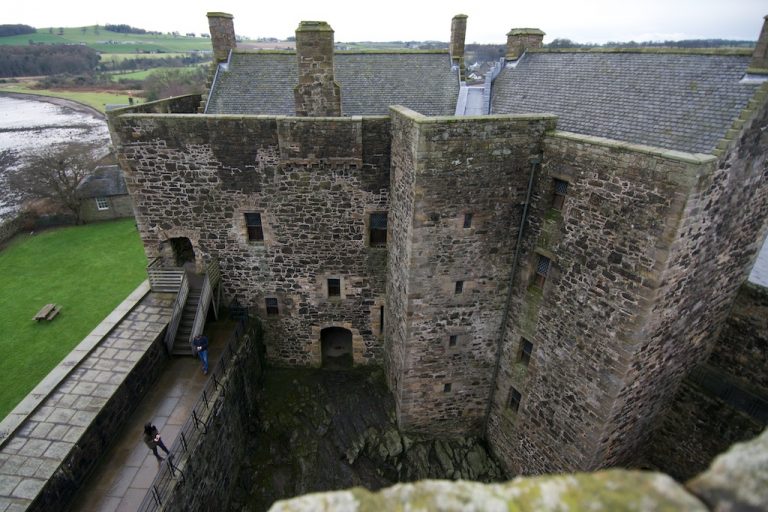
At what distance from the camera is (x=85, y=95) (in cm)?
8156

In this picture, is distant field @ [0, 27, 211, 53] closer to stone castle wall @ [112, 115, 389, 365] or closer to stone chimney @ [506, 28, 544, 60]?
stone castle wall @ [112, 115, 389, 365]

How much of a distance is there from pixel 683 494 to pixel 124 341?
12.5 metres

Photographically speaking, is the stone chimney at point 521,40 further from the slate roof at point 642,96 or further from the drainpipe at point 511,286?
the drainpipe at point 511,286

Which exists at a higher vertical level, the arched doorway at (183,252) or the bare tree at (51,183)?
the arched doorway at (183,252)

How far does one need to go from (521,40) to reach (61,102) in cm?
9928

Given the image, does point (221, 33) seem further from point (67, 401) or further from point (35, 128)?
point (35, 128)

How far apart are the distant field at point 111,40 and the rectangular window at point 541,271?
16683cm

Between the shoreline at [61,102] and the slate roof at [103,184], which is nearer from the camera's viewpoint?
the slate roof at [103,184]

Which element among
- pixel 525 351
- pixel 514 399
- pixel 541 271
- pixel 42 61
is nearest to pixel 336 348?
pixel 514 399

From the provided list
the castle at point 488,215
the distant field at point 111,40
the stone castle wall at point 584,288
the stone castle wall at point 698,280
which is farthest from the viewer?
the distant field at point 111,40

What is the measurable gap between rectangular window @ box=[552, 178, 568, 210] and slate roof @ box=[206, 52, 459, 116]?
19.9 ft

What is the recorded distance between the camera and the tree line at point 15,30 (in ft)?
448

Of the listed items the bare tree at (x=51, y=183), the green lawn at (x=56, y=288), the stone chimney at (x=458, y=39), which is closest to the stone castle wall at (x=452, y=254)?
the stone chimney at (x=458, y=39)

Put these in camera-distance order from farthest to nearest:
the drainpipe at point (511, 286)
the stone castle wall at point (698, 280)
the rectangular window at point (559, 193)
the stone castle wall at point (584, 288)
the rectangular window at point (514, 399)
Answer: the rectangular window at point (514, 399) < the drainpipe at point (511, 286) < the rectangular window at point (559, 193) < the stone castle wall at point (584, 288) < the stone castle wall at point (698, 280)
